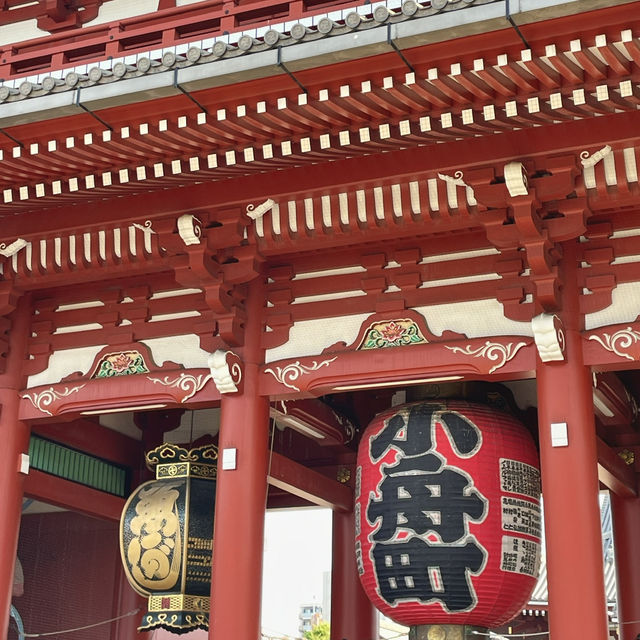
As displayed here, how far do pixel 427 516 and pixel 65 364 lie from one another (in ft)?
11.2

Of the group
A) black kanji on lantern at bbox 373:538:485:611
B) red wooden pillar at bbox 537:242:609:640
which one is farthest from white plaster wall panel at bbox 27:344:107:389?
red wooden pillar at bbox 537:242:609:640

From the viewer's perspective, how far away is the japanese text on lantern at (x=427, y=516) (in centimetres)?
718

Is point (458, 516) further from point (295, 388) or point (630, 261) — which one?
point (630, 261)

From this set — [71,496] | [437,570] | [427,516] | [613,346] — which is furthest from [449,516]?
[71,496]

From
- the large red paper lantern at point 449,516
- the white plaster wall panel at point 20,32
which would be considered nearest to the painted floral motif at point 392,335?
the large red paper lantern at point 449,516

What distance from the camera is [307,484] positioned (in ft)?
30.1

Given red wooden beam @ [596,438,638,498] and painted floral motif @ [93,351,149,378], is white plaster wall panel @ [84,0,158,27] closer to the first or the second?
painted floral motif @ [93,351,149,378]

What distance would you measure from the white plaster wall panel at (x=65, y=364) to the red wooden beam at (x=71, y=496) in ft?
3.74

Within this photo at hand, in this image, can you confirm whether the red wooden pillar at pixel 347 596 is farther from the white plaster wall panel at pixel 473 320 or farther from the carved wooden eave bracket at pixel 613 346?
the carved wooden eave bracket at pixel 613 346

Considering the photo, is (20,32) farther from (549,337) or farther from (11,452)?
(549,337)

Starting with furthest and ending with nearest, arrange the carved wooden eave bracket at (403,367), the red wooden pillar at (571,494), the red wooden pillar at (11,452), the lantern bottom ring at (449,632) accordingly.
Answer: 1. the red wooden pillar at (11,452)
2. the lantern bottom ring at (449,632)
3. the carved wooden eave bracket at (403,367)
4. the red wooden pillar at (571,494)

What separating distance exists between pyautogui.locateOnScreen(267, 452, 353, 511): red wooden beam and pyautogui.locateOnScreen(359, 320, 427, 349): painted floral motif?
1556mm

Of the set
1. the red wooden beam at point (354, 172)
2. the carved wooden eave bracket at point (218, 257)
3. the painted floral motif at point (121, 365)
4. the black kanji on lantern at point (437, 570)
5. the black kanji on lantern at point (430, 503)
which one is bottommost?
the black kanji on lantern at point (437, 570)

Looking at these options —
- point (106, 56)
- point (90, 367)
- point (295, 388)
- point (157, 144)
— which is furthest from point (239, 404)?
point (106, 56)
